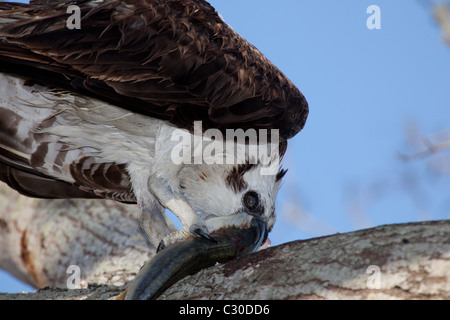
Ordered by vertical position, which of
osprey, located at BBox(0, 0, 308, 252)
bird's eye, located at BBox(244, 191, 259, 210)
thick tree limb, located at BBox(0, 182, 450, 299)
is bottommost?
thick tree limb, located at BBox(0, 182, 450, 299)

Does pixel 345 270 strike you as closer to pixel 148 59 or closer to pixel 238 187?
pixel 148 59

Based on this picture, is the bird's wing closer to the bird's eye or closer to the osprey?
the osprey

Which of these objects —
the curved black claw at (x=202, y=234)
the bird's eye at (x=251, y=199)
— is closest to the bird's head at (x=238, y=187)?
the bird's eye at (x=251, y=199)

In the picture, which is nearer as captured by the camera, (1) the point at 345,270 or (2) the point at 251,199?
(1) the point at 345,270

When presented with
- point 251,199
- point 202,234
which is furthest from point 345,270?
point 251,199

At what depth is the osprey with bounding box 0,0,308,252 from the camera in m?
4.44

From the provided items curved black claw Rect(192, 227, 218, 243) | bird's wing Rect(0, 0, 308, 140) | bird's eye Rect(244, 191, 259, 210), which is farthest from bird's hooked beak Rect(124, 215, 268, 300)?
bird's wing Rect(0, 0, 308, 140)

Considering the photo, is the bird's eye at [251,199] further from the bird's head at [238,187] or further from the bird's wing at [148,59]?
the bird's wing at [148,59]

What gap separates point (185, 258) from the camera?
3900 mm

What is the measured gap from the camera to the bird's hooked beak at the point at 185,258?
367cm

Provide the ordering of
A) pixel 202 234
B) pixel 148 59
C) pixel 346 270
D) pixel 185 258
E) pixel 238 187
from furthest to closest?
pixel 238 187 < pixel 148 59 < pixel 202 234 < pixel 185 258 < pixel 346 270

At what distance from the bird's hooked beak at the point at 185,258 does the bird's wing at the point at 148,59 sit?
873 millimetres

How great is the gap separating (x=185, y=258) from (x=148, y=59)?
1477mm

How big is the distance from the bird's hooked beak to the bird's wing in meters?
0.87
